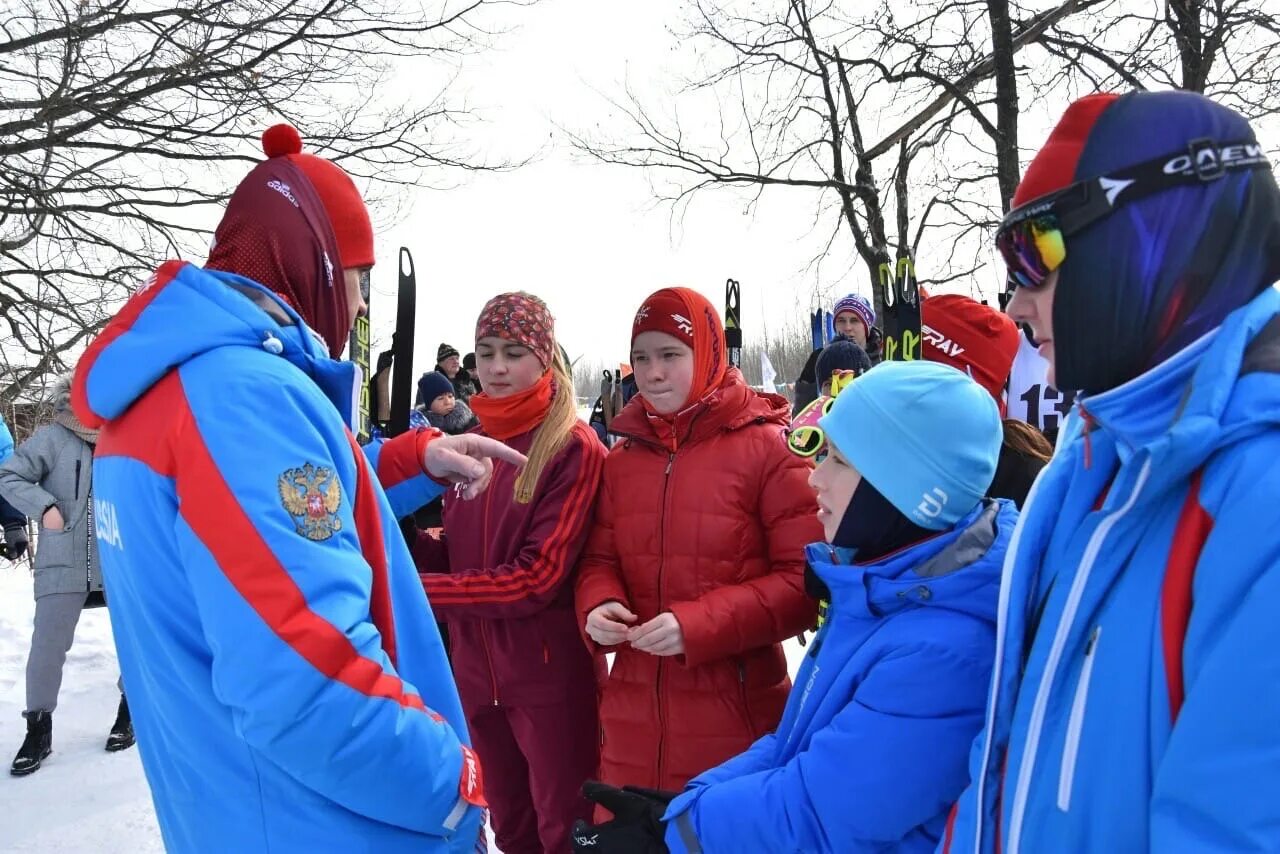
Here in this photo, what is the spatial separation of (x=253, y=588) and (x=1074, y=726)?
1.03m

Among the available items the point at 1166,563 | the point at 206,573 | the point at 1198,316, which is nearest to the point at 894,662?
the point at 1166,563

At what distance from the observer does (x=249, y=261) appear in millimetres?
1508

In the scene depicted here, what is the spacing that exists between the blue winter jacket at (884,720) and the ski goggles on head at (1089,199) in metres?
0.54

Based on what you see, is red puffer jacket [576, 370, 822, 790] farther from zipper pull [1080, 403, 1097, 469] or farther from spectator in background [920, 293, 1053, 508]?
zipper pull [1080, 403, 1097, 469]

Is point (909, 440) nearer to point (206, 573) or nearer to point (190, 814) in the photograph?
point (206, 573)

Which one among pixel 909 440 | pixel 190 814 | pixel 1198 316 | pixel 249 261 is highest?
pixel 249 261

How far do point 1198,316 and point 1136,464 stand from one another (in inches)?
6.8

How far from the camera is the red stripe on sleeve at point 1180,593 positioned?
879 mm

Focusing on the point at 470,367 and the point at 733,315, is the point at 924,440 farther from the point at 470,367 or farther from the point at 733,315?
the point at 470,367

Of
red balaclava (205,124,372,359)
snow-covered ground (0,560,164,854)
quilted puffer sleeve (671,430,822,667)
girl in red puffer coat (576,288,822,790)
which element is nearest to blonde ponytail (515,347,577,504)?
girl in red puffer coat (576,288,822,790)

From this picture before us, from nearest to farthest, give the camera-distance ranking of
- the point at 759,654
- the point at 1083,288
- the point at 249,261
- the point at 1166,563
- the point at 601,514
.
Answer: the point at 1166,563, the point at 1083,288, the point at 249,261, the point at 759,654, the point at 601,514

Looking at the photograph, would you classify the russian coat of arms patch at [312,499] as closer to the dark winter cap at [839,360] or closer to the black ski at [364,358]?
the black ski at [364,358]

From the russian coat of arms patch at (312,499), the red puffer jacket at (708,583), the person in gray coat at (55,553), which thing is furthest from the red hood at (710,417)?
the person in gray coat at (55,553)

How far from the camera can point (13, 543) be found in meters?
5.34
